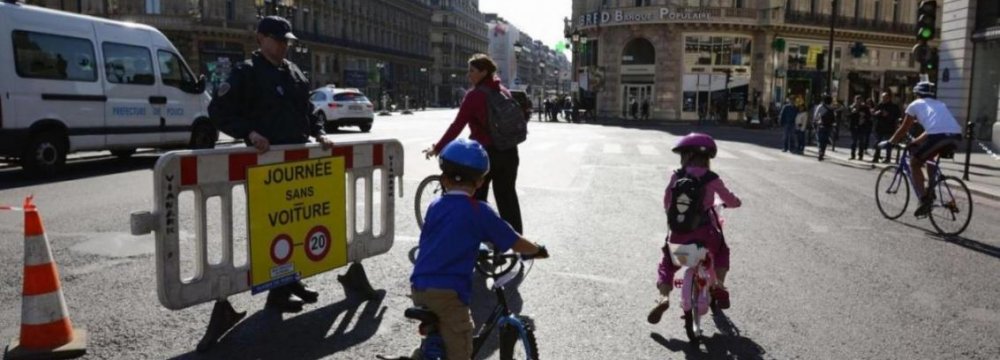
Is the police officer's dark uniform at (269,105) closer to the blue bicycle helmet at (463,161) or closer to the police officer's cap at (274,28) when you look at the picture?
the police officer's cap at (274,28)

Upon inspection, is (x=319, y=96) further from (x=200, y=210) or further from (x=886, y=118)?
(x=200, y=210)

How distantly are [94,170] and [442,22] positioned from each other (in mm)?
97150

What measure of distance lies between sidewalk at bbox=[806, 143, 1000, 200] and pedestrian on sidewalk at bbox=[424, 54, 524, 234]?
9087mm

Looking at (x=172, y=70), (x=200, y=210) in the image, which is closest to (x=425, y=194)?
(x=200, y=210)

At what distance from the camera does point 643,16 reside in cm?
4669

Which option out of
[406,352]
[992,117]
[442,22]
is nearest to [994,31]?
[992,117]

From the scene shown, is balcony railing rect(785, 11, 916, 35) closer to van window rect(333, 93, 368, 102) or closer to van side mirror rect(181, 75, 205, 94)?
van window rect(333, 93, 368, 102)

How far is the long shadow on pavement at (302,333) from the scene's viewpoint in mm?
3855

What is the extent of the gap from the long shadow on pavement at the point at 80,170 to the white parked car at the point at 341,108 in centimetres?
982

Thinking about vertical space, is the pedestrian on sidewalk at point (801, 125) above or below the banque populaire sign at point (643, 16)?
below

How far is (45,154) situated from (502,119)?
27.2 feet

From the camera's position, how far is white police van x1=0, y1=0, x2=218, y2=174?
32.8 ft

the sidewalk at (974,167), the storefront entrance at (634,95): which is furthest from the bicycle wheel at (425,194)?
the storefront entrance at (634,95)

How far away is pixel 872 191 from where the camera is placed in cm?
1145
